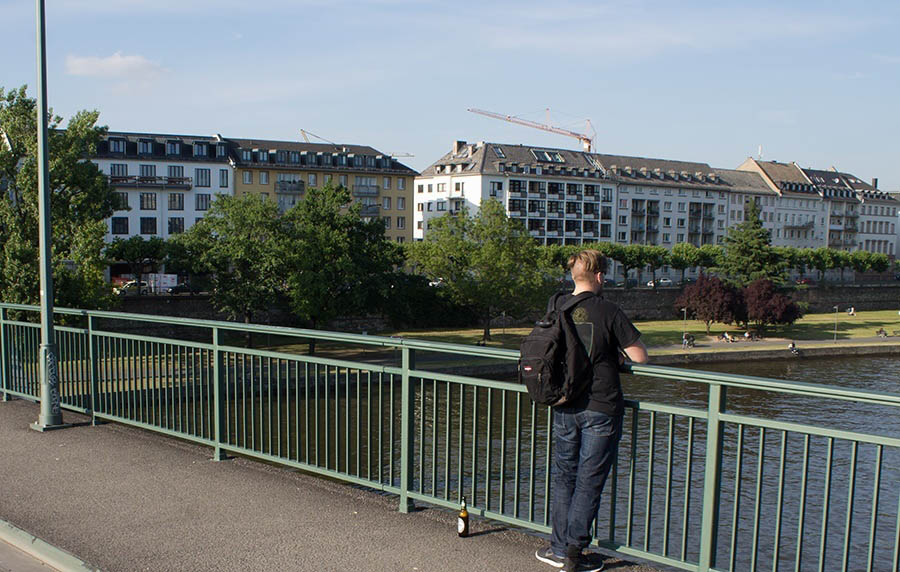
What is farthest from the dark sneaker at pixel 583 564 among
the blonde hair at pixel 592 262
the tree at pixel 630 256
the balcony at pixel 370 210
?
the balcony at pixel 370 210

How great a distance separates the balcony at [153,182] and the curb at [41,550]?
74018mm

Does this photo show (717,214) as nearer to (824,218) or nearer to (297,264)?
(824,218)

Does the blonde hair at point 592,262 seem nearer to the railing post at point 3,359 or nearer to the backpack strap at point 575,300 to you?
the backpack strap at point 575,300

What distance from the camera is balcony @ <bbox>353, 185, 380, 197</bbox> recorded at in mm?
88062

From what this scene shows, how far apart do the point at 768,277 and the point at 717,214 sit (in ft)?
133

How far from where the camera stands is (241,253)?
144ft

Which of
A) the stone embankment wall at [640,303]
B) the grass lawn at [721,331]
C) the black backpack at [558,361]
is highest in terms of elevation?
the black backpack at [558,361]

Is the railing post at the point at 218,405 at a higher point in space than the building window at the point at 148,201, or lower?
lower

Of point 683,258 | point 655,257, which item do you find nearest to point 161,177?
point 655,257

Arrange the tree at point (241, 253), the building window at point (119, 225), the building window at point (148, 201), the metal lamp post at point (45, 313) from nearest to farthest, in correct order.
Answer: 1. the metal lamp post at point (45, 313)
2. the tree at point (241, 253)
3. the building window at point (119, 225)
4. the building window at point (148, 201)

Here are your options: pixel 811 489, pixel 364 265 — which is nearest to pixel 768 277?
pixel 364 265

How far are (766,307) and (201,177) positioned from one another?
175 feet

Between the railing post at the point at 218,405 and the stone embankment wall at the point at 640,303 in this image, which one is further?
the stone embankment wall at the point at 640,303

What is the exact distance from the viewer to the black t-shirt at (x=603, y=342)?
4.41m
